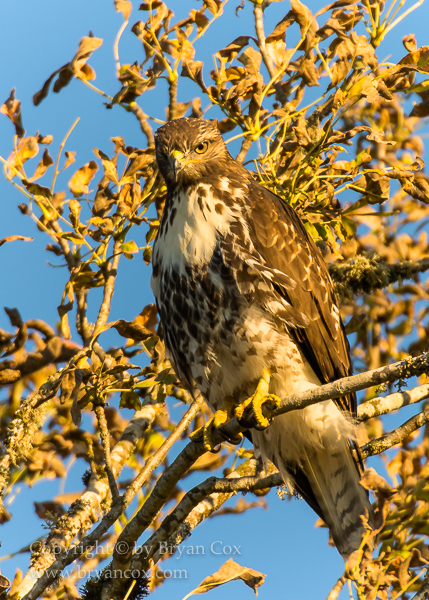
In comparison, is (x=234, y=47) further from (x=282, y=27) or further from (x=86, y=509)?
(x=86, y=509)

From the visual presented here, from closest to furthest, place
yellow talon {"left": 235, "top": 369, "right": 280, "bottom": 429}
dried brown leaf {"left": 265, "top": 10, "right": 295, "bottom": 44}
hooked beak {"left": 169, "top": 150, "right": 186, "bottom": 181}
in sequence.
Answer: yellow talon {"left": 235, "top": 369, "right": 280, "bottom": 429}
hooked beak {"left": 169, "top": 150, "right": 186, "bottom": 181}
dried brown leaf {"left": 265, "top": 10, "right": 295, "bottom": 44}

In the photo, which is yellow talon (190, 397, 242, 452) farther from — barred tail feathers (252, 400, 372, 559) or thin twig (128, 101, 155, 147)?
thin twig (128, 101, 155, 147)

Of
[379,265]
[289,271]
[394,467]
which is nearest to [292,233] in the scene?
[289,271]

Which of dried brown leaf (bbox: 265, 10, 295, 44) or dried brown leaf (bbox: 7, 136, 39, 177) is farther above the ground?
dried brown leaf (bbox: 265, 10, 295, 44)

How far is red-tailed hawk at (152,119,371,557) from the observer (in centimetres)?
362

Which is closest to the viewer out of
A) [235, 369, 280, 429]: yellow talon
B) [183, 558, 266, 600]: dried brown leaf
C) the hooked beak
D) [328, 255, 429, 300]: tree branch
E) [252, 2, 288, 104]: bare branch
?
[183, 558, 266, 600]: dried brown leaf

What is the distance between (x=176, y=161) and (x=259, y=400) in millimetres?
1569

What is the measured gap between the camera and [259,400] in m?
3.54

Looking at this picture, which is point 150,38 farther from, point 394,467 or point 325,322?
point 394,467

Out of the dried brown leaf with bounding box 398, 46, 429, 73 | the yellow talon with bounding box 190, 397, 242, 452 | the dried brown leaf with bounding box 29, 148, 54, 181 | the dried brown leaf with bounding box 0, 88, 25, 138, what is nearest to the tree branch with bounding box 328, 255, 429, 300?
the dried brown leaf with bounding box 398, 46, 429, 73

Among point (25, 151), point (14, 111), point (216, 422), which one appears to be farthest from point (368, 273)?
point (14, 111)

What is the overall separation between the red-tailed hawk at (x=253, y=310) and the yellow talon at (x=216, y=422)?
0.04 meters

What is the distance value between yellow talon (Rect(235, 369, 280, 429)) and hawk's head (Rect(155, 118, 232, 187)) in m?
1.34

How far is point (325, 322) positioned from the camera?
12.9 ft
